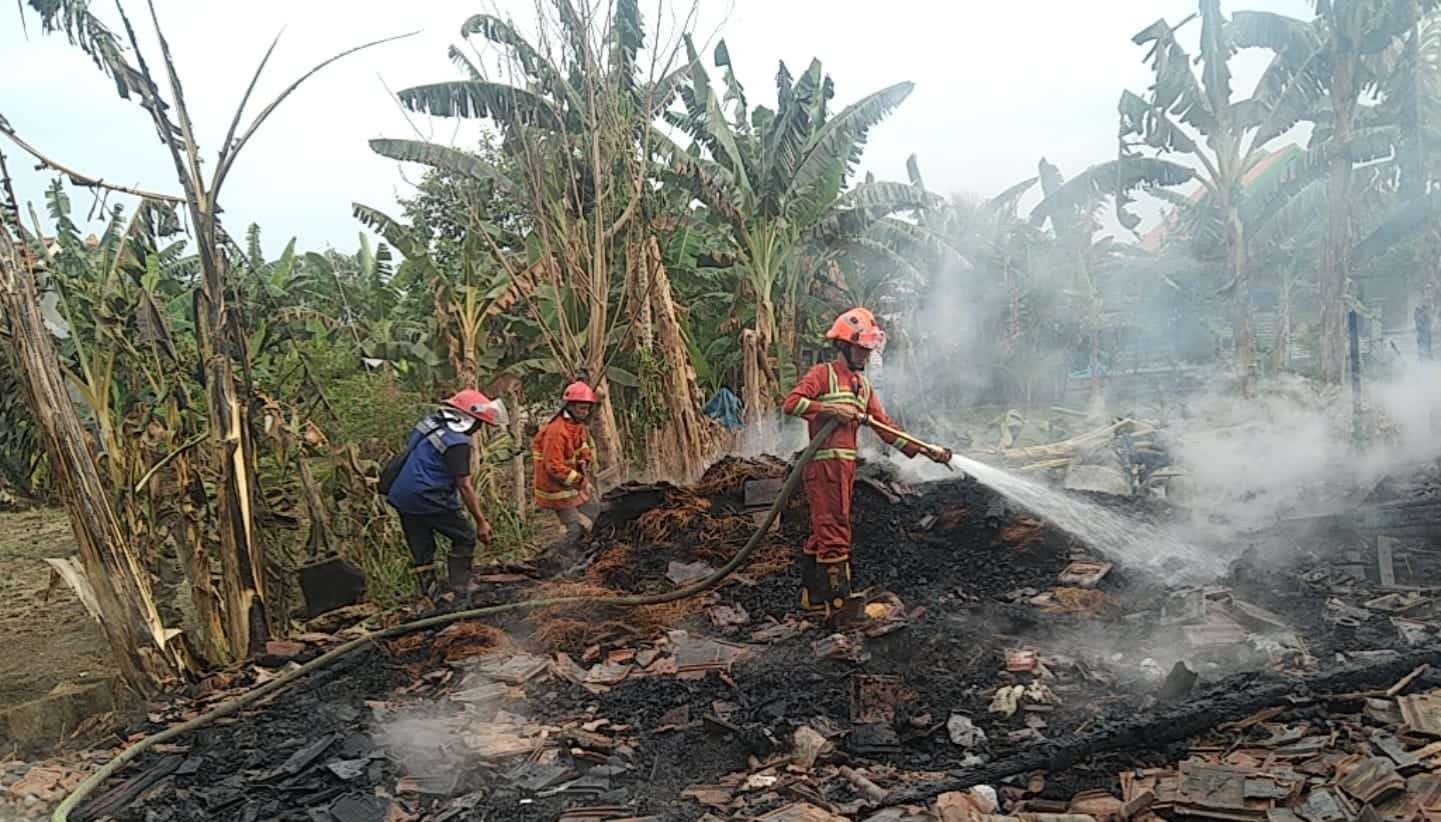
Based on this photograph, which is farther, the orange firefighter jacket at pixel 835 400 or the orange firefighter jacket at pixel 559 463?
the orange firefighter jacket at pixel 559 463

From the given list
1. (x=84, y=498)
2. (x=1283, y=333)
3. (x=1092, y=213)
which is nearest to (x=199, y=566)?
(x=84, y=498)

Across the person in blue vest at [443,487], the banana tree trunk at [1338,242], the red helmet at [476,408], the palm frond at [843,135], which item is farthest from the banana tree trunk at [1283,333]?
the person in blue vest at [443,487]

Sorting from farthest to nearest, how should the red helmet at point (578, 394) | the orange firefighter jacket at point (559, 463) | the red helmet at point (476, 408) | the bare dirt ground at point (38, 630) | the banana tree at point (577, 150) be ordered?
1. the banana tree at point (577, 150)
2. the orange firefighter jacket at point (559, 463)
3. the red helmet at point (578, 394)
4. the red helmet at point (476, 408)
5. the bare dirt ground at point (38, 630)

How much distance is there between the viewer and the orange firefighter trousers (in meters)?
6.70

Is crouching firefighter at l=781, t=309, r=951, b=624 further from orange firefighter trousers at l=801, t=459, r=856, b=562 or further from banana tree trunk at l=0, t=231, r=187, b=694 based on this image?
banana tree trunk at l=0, t=231, r=187, b=694

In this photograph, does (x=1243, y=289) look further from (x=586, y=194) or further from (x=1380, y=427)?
(x=586, y=194)

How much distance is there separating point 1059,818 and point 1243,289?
1733 centimetres

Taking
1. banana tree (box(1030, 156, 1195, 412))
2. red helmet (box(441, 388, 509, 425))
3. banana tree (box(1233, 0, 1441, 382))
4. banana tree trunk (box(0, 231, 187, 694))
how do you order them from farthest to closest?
1. banana tree (box(1030, 156, 1195, 412))
2. banana tree (box(1233, 0, 1441, 382))
3. red helmet (box(441, 388, 509, 425))
4. banana tree trunk (box(0, 231, 187, 694))

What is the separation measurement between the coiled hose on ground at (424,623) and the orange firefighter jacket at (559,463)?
1569 mm

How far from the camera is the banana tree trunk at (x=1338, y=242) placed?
1598 centimetres

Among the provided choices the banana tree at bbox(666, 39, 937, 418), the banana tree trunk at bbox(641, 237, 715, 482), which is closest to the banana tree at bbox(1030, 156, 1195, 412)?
the banana tree at bbox(666, 39, 937, 418)

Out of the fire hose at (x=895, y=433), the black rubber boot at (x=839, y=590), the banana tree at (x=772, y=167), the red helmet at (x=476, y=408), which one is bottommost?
the black rubber boot at (x=839, y=590)

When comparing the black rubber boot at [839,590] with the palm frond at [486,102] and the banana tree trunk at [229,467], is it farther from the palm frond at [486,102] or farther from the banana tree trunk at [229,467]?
→ the palm frond at [486,102]

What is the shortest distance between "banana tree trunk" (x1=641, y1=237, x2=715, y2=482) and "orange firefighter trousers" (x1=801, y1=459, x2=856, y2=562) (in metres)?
5.40
